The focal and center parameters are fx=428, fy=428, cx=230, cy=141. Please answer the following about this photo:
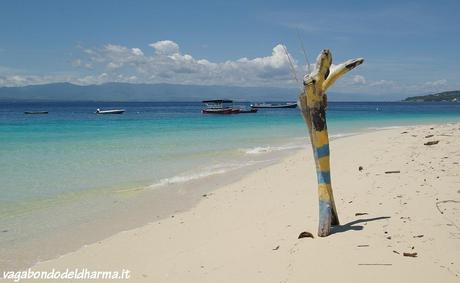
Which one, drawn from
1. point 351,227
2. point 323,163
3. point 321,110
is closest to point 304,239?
point 351,227

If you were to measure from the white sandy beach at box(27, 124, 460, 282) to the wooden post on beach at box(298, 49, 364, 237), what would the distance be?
1.29 feet

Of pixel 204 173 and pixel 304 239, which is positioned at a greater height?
pixel 304 239

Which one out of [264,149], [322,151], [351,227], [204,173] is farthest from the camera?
[264,149]

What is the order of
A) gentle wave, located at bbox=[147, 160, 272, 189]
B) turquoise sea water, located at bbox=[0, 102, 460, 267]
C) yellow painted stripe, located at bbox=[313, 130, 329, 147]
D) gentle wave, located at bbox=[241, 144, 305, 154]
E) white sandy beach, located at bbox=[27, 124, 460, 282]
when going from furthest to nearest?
gentle wave, located at bbox=[241, 144, 305, 154] → gentle wave, located at bbox=[147, 160, 272, 189] → turquoise sea water, located at bbox=[0, 102, 460, 267] → yellow painted stripe, located at bbox=[313, 130, 329, 147] → white sandy beach, located at bbox=[27, 124, 460, 282]

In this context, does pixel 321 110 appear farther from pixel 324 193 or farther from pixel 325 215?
pixel 325 215

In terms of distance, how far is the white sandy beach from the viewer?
449 cm

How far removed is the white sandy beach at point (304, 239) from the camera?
449 centimetres

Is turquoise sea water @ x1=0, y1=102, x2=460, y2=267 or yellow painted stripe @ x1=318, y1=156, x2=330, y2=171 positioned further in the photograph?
turquoise sea water @ x1=0, y1=102, x2=460, y2=267

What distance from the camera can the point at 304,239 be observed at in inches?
215

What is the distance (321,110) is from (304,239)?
5.42 ft

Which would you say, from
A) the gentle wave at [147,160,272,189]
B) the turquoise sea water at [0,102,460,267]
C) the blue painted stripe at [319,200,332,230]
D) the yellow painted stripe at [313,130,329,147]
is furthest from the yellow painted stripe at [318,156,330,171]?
the gentle wave at [147,160,272,189]

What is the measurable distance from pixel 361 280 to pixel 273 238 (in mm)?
1893

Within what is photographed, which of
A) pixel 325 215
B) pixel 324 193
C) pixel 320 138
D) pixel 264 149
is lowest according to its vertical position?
pixel 264 149

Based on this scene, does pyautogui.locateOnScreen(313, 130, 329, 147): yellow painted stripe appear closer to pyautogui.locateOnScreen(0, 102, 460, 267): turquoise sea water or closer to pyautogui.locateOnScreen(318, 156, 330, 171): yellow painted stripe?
pyautogui.locateOnScreen(318, 156, 330, 171): yellow painted stripe
